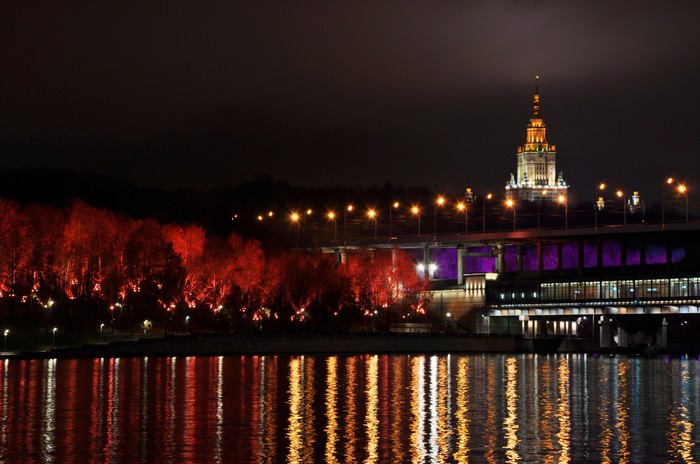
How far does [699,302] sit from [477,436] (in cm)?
12627

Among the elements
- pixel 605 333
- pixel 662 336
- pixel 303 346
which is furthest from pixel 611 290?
pixel 303 346

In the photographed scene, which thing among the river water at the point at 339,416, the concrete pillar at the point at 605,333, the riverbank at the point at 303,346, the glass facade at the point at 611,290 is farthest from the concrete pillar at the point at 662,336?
the river water at the point at 339,416

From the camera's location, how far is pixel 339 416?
58.8 m

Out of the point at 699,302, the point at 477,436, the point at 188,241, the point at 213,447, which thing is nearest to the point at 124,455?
the point at 213,447

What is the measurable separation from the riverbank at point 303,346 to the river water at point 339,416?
24963 millimetres

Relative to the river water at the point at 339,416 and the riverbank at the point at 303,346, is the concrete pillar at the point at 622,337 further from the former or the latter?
the river water at the point at 339,416

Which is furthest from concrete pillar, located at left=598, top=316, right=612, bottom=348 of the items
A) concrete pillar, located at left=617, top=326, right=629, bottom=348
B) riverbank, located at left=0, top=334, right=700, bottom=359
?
concrete pillar, located at left=617, top=326, right=629, bottom=348

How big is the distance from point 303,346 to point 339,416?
300 feet

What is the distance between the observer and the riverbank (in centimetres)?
12456

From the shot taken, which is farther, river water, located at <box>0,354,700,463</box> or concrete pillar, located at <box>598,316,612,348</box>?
concrete pillar, located at <box>598,316,612,348</box>

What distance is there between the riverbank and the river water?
24963 millimetres

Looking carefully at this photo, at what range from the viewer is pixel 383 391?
76000 mm

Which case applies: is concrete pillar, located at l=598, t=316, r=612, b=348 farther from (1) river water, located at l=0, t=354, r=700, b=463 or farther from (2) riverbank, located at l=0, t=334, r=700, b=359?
(1) river water, located at l=0, t=354, r=700, b=463

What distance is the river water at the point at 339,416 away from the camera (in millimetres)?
45969
